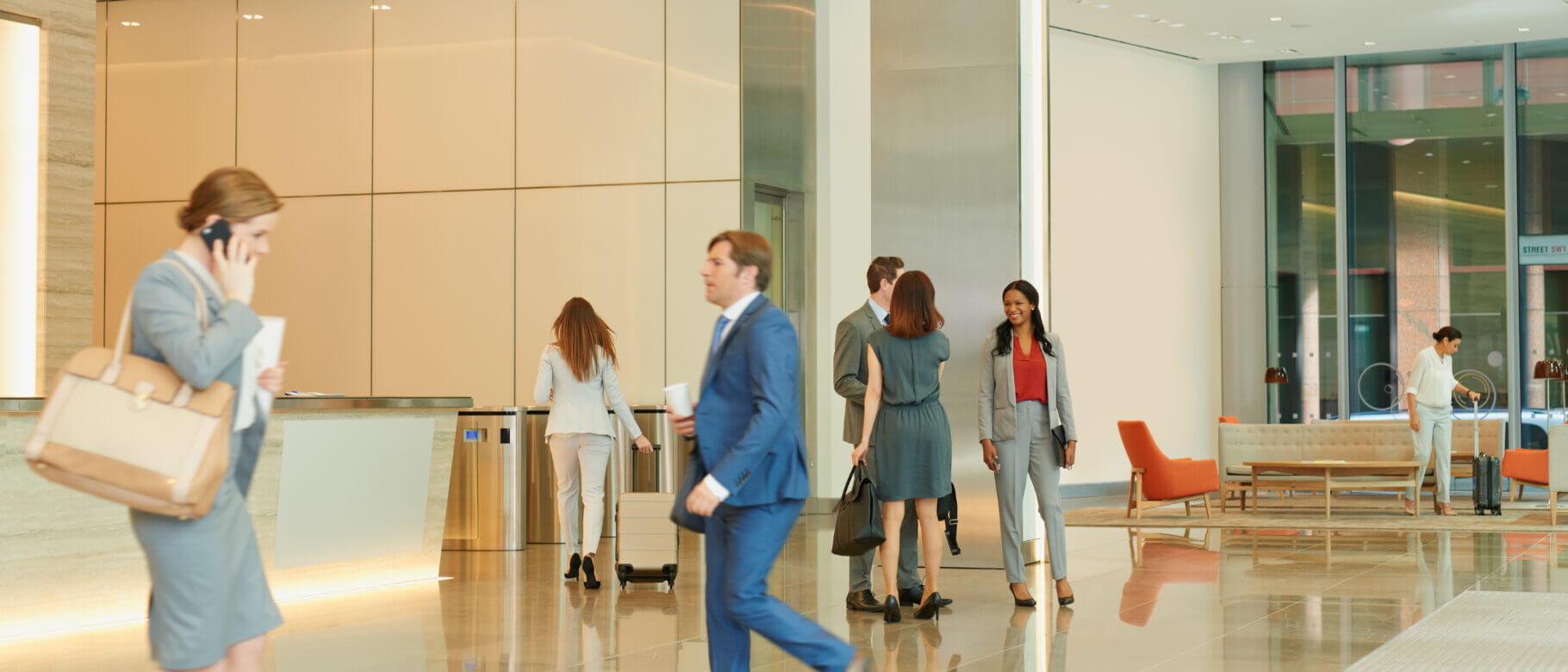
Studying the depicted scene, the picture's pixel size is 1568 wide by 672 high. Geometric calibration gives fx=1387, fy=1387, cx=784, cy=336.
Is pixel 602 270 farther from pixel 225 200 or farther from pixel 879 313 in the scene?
pixel 225 200

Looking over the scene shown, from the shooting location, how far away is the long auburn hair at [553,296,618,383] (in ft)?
24.0

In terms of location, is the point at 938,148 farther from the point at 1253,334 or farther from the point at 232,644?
the point at 1253,334

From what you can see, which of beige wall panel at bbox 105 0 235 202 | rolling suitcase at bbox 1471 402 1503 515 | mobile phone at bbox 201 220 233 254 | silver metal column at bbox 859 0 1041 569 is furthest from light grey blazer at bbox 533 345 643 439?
rolling suitcase at bbox 1471 402 1503 515

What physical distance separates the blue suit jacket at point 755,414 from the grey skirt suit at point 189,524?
113 centimetres

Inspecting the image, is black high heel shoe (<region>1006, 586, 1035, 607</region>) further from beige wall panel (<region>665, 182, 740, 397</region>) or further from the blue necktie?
beige wall panel (<region>665, 182, 740, 397</region>)

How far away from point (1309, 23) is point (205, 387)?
14967mm

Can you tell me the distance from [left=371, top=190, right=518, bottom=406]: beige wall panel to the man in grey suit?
215 inches

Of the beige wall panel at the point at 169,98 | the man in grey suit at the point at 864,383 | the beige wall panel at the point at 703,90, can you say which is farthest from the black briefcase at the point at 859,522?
the beige wall panel at the point at 169,98

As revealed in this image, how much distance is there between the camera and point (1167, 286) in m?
17.0

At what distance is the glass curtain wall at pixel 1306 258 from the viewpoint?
17625mm

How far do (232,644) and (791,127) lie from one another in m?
9.26

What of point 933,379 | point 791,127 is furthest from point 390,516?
point 791,127

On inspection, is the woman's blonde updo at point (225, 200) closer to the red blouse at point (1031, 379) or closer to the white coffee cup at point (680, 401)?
the white coffee cup at point (680, 401)

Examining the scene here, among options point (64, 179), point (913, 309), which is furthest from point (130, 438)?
point (64, 179)
